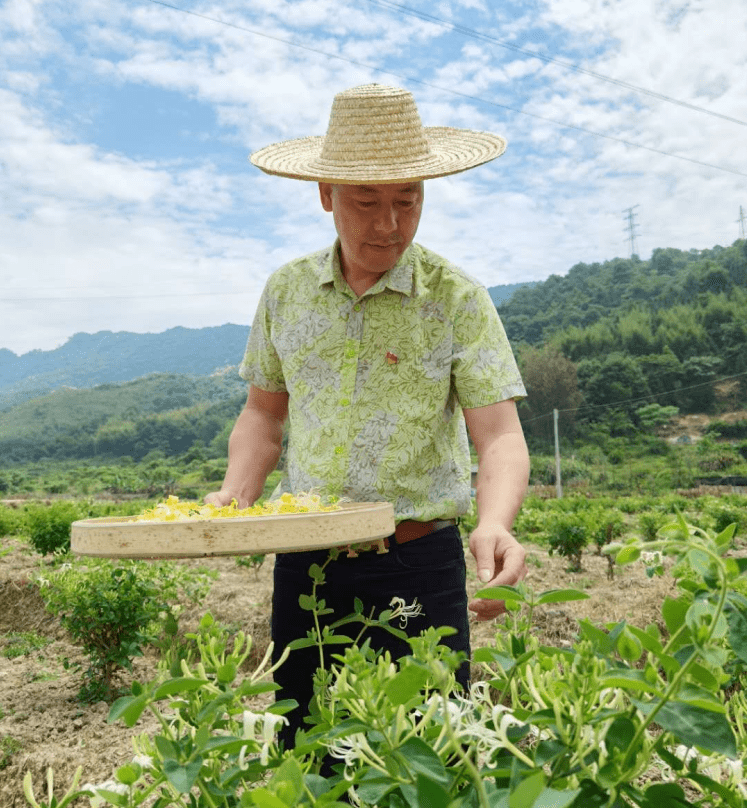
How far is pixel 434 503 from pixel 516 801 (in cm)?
148

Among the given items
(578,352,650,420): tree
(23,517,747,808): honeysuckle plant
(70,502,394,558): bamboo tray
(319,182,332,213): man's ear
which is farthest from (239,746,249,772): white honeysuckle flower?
(578,352,650,420): tree

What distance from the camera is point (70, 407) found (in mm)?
102188

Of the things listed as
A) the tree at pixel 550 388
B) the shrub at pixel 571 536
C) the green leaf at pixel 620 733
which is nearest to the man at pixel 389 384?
the green leaf at pixel 620 733

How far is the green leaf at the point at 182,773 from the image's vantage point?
0.57 m

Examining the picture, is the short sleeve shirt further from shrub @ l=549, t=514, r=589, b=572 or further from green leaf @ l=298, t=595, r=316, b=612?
shrub @ l=549, t=514, r=589, b=572

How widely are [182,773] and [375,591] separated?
1374 mm

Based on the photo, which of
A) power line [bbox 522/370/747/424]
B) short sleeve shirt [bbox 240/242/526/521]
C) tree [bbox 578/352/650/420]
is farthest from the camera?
tree [bbox 578/352/650/420]

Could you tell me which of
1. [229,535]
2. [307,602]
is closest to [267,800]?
[307,602]

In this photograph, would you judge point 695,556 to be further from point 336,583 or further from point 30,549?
point 30,549

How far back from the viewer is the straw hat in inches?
73.0

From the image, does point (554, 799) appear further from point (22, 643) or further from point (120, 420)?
point (120, 420)

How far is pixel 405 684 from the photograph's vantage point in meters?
0.55

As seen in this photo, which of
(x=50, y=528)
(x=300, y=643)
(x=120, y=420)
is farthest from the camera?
Answer: (x=120, y=420)

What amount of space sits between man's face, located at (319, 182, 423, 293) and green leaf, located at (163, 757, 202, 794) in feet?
4.72
